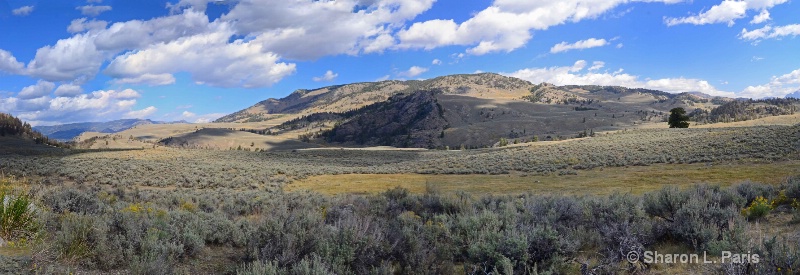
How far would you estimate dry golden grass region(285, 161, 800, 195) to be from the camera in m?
19.9

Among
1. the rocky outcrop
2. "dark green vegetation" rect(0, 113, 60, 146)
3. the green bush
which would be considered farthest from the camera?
the rocky outcrop

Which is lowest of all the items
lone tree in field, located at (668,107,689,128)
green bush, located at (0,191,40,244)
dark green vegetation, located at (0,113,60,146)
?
green bush, located at (0,191,40,244)

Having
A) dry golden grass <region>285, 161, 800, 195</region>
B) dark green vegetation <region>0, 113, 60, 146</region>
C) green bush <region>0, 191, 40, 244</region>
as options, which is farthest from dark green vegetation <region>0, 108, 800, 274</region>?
dark green vegetation <region>0, 113, 60, 146</region>

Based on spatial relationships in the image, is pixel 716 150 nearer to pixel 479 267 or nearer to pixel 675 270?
pixel 675 270

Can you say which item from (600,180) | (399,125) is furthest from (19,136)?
(399,125)

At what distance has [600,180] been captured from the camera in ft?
80.5

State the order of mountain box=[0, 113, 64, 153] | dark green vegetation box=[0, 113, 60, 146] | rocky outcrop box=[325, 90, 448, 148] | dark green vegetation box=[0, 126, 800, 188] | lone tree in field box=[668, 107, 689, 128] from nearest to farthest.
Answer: dark green vegetation box=[0, 126, 800, 188] → mountain box=[0, 113, 64, 153] → dark green vegetation box=[0, 113, 60, 146] → lone tree in field box=[668, 107, 689, 128] → rocky outcrop box=[325, 90, 448, 148]

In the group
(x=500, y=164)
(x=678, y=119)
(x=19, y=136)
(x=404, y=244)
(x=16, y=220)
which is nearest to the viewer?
(x=404, y=244)

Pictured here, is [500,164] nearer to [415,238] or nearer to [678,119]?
[415,238]

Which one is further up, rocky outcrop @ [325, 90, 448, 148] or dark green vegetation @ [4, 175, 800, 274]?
rocky outcrop @ [325, 90, 448, 148]

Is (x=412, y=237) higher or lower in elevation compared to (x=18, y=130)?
lower

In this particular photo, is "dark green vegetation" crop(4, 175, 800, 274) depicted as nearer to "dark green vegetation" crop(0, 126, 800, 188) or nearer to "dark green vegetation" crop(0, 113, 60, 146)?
"dark green vegetation" crop(0, 126, 800, 188)

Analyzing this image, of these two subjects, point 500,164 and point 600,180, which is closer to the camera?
point 600,180

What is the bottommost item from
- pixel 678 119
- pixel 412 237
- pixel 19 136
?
pixel 412 237
